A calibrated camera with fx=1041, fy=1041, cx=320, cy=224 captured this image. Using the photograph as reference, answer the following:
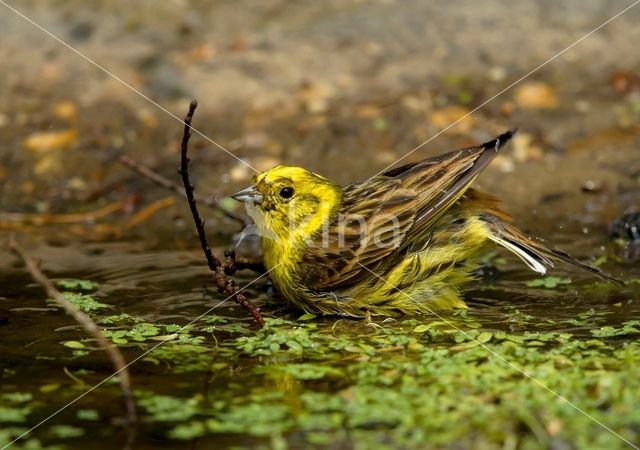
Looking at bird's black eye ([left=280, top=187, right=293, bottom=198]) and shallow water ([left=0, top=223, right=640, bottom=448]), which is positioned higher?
bird's black eye ([left=280, top=187, right=293, bottom=198])

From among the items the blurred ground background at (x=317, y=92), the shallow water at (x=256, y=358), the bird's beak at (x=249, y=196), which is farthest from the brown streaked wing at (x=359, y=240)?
the blurred ground background at (x=317, y=92)

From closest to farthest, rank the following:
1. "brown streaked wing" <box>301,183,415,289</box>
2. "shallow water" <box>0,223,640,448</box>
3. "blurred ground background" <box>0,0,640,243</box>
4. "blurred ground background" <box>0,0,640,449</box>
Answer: "shallow water" <box>0,223,640,448</box> < "blurred ground background" <box>0,0,640,449</box> < "brown streaked wing" <box>301,183,415,289</box> < "blurred ground background" <box>0,0,640,243</box>

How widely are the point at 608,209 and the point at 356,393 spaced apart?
3.97 m

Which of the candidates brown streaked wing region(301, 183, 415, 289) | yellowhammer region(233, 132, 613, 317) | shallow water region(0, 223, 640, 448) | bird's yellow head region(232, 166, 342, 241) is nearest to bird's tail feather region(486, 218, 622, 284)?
yellowhammer region(233, 132, 613, 317)

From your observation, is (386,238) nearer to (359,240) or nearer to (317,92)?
(359,240)

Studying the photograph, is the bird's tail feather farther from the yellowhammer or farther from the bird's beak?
the bird's beak

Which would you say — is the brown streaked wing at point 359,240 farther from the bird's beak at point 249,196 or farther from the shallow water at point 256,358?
the bird's beak at point 249,196

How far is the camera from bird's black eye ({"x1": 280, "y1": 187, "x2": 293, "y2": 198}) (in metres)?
5.88

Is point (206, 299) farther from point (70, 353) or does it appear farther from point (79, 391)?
point (79, 391)

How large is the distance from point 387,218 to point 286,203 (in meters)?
0.58

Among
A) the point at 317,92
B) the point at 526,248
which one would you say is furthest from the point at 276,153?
the point at 526,248

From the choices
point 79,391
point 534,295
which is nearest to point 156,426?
point 79,391

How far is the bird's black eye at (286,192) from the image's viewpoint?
5879mm

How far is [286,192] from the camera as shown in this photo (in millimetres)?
5887
